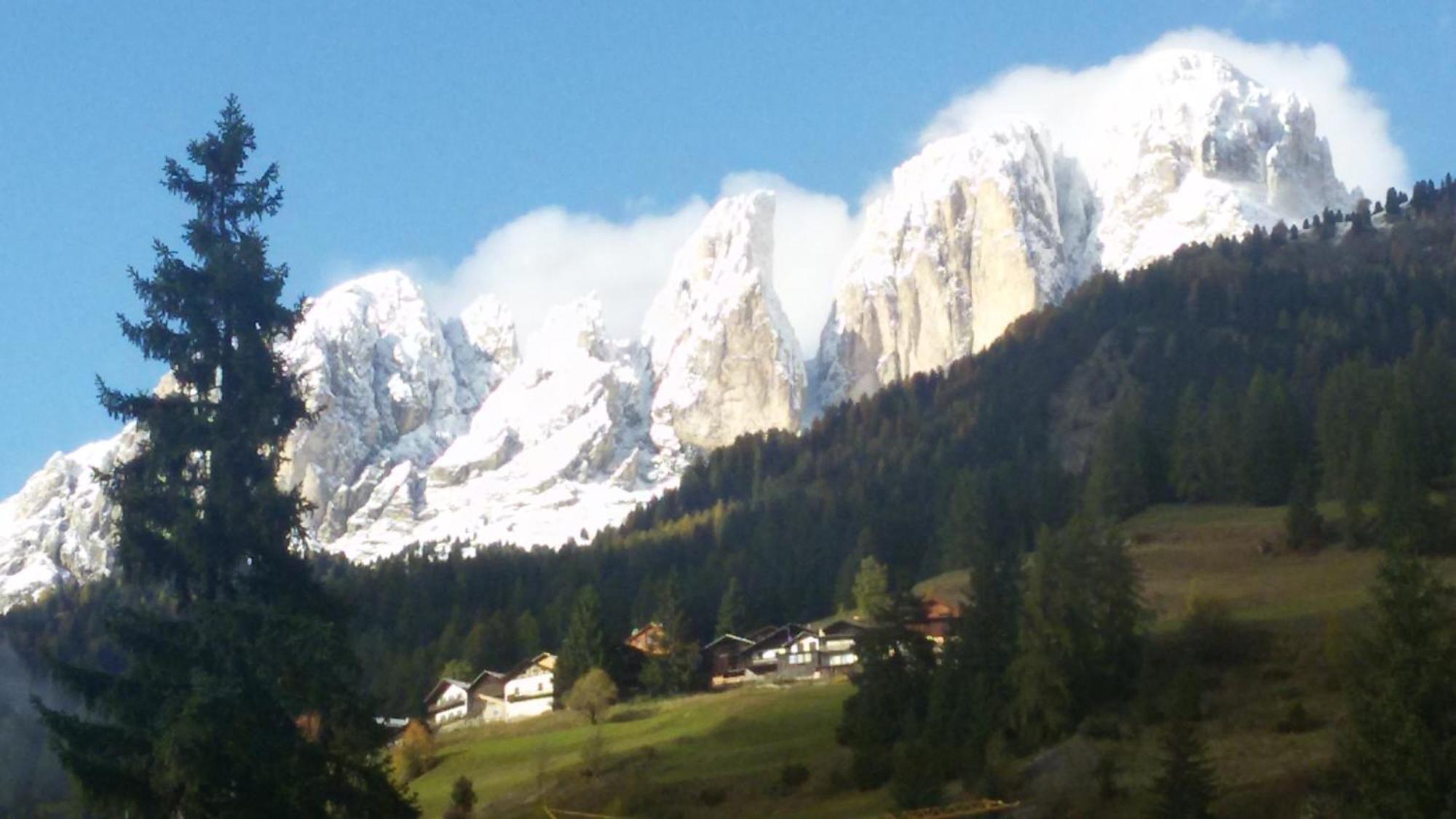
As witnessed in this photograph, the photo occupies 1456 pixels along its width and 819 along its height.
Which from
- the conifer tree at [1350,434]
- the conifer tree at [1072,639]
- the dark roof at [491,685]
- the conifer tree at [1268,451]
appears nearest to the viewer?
the conifer tree at [1072,639]

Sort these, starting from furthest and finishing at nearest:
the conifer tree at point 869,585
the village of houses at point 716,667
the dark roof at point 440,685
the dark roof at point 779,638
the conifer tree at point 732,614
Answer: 1. the conifer tree at point 732,614
2. the dark roof at point 440,685
3. the conifer tree at point 869,585
4. the dark roof at point 779,638
5. the village of houses at point 716,667

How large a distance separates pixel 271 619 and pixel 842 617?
287 feet

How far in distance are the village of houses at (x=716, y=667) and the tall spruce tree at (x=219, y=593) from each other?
64.3 meters

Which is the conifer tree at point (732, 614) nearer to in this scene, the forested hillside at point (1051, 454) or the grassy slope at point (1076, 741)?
the forested hillside at point (1051, 454)

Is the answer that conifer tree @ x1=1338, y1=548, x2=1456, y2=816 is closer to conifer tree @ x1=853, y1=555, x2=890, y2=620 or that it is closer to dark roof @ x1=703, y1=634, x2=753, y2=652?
conifer tree @ x1=853, y1=555, x2=890, y2=620

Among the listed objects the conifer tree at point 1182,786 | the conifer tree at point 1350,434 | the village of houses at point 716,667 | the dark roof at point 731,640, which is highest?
the conifer tree at point 1350,434

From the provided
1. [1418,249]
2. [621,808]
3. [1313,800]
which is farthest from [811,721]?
[1418,249]

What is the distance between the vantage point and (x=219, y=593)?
26328 mm

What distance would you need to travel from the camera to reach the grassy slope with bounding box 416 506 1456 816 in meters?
51.4

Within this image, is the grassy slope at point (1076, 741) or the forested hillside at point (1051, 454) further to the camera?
the forested hillside at point (1051, 454)

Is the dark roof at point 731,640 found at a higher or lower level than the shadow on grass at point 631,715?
higher

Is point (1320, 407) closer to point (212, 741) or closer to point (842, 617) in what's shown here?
point (842, 617)

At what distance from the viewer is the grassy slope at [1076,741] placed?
51.4 metres

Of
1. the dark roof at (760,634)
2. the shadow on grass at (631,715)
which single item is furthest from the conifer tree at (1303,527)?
the shadow on grass at (631,715)
